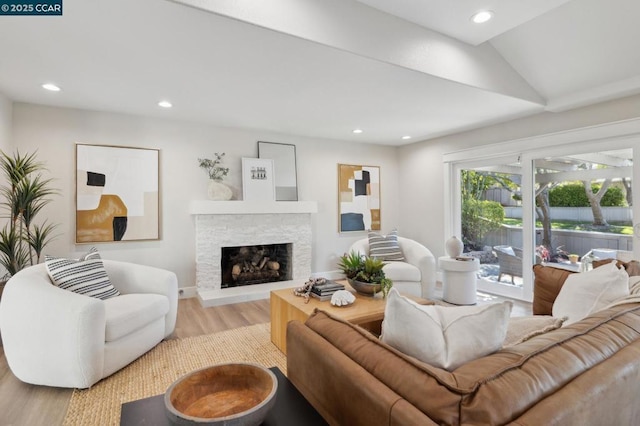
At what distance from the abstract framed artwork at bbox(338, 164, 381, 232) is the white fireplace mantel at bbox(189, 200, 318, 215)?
2.16ft

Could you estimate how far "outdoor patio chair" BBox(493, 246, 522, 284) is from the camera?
4.28 m

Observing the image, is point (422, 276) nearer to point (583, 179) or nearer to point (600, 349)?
point (583, 179)

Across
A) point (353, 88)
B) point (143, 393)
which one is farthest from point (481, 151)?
point (143, 393)

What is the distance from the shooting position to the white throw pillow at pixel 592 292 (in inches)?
64.7

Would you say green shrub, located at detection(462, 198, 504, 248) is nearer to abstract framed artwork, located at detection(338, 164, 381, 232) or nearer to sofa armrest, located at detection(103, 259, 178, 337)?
abstract framed artwork, located at detection(338, 164, 381, 232)

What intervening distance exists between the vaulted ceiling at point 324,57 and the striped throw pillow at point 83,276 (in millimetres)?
1535

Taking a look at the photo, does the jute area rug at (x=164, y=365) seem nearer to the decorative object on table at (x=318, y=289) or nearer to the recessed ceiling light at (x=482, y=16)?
the decorative object on table at (x=318, y=289)

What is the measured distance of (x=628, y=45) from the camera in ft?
8.94

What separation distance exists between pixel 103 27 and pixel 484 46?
301cm

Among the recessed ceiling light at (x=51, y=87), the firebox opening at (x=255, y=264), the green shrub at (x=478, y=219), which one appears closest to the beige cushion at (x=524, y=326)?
the green shrub at (x=478, y=219)

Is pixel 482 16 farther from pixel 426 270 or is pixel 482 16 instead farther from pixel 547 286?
pixel 426 270

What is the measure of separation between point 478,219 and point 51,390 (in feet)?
16.4

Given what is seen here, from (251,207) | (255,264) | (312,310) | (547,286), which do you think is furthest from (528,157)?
(255,264)

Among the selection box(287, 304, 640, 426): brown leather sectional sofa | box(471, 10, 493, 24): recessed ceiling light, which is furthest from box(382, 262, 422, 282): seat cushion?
box(287, 304, 640, 426): brown leather sectional sofa
